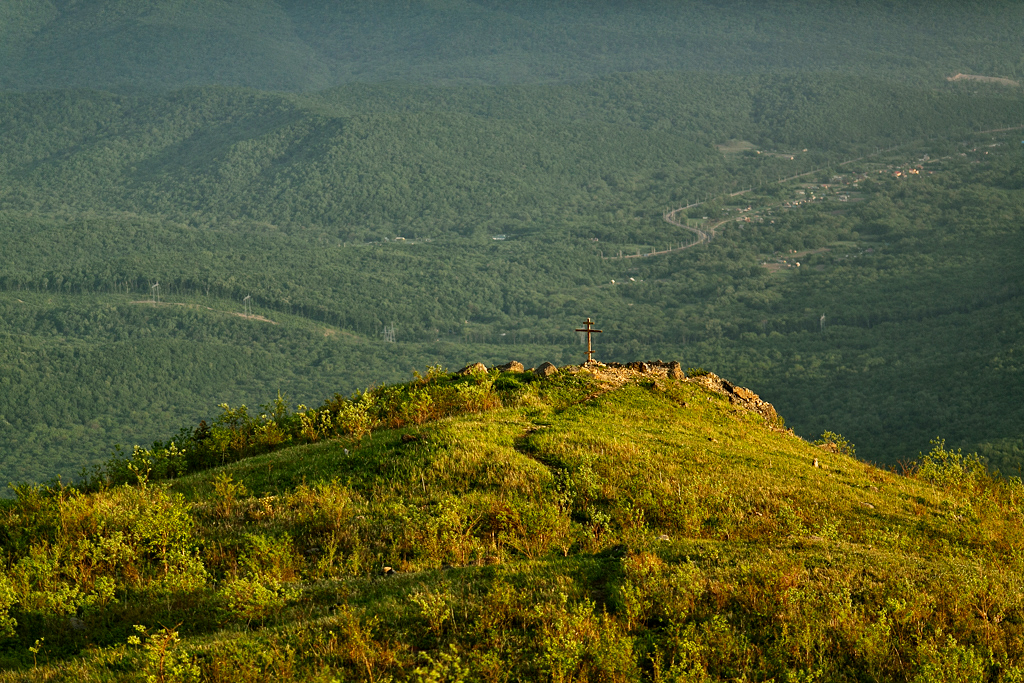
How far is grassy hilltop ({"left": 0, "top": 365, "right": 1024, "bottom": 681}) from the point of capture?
9.45 metres

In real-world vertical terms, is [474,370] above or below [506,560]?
below

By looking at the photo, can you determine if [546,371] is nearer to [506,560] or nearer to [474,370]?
[474,370]

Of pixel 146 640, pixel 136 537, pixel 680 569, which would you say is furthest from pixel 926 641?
pixel 136 537

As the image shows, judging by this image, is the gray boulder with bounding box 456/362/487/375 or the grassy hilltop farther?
the gray boulder with bounding box 456/362/487/375

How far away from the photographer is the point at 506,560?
12023 millimetres

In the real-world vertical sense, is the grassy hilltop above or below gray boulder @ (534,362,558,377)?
above

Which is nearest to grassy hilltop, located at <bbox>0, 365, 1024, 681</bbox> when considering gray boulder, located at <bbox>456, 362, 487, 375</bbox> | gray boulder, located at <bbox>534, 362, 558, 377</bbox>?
gray boulder, located at <bbox>456, 362, 487, 375</bbox>

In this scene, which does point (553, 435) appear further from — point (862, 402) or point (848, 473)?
point (862, 402)

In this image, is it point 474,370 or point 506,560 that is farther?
point 474,370

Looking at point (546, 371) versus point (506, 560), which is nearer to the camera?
point (506, 560)

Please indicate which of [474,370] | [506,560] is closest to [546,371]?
[474,370]

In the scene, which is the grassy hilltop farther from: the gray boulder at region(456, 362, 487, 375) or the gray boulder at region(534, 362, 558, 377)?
the gray boulder at region(534, 362, 558, 377)

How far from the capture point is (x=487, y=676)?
358 inches

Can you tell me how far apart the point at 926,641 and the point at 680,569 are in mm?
2754
